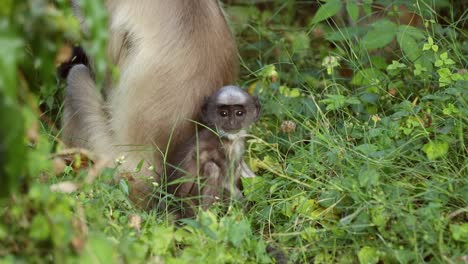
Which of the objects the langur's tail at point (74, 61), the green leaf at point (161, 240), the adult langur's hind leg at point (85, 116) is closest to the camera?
the green leaf at point (161, 240)

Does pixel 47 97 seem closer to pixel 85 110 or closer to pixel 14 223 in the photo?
pixel 85 110

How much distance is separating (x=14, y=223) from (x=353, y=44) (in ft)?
9.21

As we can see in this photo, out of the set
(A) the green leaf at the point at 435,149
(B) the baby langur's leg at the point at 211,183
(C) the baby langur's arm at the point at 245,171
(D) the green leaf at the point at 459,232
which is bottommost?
(C) the baby langur's arm at the point at 245,171

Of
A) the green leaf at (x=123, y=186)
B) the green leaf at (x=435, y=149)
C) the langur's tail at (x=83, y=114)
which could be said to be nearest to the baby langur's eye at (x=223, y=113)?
the green leaf at (x=123, y=186)

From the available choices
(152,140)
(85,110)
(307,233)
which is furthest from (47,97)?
(307,233)

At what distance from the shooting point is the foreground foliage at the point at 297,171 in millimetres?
2289

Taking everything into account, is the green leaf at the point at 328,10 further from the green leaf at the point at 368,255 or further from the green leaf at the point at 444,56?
the green leaf at the point at 368,255

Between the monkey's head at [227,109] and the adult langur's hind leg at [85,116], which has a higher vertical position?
the monkey's head at [227,109]

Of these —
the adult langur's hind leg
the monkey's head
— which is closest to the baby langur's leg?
the monkey's head

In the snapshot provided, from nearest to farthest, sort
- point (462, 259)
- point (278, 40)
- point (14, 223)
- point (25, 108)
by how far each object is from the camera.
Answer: point (25, 108)
point (14, 223)
point (462, 259)
point (278, 40)

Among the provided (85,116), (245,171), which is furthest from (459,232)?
(85,116)

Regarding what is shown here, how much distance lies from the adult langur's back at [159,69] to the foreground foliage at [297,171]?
273 mm

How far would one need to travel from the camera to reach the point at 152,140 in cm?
400

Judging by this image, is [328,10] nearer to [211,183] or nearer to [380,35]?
[380,35]
